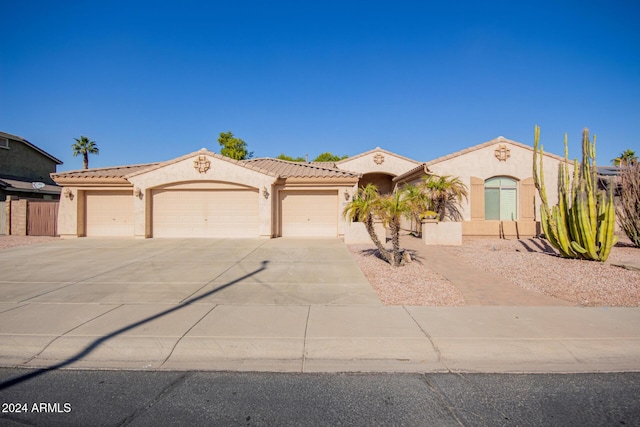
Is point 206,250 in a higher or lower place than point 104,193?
lower

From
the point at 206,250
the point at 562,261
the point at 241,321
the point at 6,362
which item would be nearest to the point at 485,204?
the point at 562,261

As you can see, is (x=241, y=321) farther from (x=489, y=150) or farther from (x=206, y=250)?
(x=489, y=150)

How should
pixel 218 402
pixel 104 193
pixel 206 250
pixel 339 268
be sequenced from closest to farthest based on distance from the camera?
pixel 218 402
pixel 339 268
pixel 206 250
pixel 104 193

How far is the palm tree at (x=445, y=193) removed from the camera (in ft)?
49.0

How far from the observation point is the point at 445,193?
1499 centimetres

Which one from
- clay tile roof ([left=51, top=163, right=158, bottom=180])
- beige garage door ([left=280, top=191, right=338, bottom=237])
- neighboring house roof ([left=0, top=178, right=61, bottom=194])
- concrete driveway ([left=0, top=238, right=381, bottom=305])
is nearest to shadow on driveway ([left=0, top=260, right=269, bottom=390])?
concrete driveway ([left=0, top=238, right=381, bottom=305])

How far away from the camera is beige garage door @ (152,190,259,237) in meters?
16.1

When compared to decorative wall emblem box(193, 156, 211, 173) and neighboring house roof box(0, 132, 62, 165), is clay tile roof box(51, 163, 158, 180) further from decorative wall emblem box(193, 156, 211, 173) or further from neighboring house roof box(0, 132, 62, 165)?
neighboring house roof box(0, 132, 62, 165)

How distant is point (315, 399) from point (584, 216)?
9551mm

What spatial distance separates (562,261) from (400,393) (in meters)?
8.72

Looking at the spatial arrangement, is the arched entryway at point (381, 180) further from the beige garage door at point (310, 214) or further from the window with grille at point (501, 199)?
the window with grille at point (501, 199)

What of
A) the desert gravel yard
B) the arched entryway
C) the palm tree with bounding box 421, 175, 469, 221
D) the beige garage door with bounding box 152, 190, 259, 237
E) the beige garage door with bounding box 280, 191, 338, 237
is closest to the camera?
the desert gravel yard

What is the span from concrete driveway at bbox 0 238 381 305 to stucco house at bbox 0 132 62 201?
14728 mm

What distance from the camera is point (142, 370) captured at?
12.6 feet
